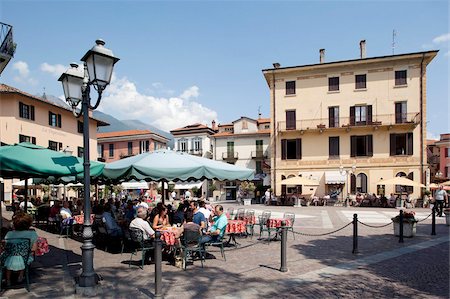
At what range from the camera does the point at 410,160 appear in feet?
97.5

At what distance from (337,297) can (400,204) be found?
2304 cm

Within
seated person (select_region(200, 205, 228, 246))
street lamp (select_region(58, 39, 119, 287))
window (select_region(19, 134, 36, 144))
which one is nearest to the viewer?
street lamp (select_region(58, 39, 119, 287))

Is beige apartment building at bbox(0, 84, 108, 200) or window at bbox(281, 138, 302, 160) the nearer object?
beige apartment building at bbox(0, 84, 108, 200)

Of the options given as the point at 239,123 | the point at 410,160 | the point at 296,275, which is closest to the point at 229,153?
the point at 239,123

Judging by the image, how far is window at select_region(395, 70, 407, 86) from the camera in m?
30.3

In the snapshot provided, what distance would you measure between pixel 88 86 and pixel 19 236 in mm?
2798

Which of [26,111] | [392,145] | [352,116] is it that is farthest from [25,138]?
[392,145]

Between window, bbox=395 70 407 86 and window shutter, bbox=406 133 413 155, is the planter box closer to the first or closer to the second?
window shutter, bbox=406 133 413 155

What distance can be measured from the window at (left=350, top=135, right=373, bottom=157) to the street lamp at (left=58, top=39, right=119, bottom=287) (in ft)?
97.2

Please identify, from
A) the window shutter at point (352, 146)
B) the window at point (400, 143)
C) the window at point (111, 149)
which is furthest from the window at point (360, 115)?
the window at point (111, 149)

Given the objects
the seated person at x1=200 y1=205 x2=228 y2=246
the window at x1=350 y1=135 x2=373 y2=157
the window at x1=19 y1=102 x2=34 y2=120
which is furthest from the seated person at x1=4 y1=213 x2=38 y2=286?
the window at x1=350 y1=135 x2=373 y2=157

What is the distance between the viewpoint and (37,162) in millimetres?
5824

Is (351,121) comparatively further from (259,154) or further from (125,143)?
(125,143)

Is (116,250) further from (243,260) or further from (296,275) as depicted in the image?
(296,275)
